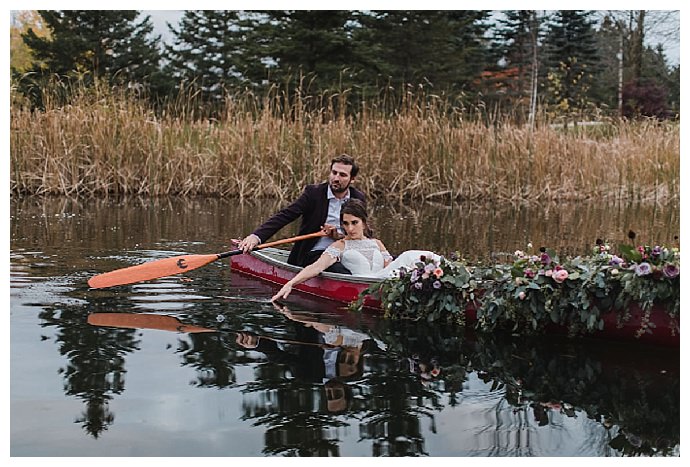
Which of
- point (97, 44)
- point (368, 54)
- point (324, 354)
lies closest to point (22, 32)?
point (97, 44)

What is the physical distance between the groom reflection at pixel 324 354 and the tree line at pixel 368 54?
18505 millimetres

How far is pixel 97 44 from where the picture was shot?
2720 centimetres

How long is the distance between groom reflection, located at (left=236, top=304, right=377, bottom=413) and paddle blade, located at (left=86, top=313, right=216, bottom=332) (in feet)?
1.33

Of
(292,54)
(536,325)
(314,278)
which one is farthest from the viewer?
(292,54)

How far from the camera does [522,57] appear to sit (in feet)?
98.8

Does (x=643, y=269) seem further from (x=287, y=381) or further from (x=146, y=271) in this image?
(x=146, y=271)

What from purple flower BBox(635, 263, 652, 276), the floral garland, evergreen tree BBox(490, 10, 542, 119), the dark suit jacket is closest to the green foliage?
the floral garland

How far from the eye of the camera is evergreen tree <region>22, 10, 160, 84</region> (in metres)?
26.9

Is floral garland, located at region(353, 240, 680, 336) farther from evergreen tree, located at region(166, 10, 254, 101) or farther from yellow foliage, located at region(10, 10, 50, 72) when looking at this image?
yellow foliage, located at region(10, 10, 50, 72)

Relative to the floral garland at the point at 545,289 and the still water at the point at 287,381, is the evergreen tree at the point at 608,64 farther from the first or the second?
the still water at the point at 287,381

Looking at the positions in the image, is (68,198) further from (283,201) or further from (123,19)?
(123,19)

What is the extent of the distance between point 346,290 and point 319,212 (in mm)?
932

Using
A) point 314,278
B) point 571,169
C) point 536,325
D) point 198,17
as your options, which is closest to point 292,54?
point 198,17

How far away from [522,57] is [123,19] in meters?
12.0
